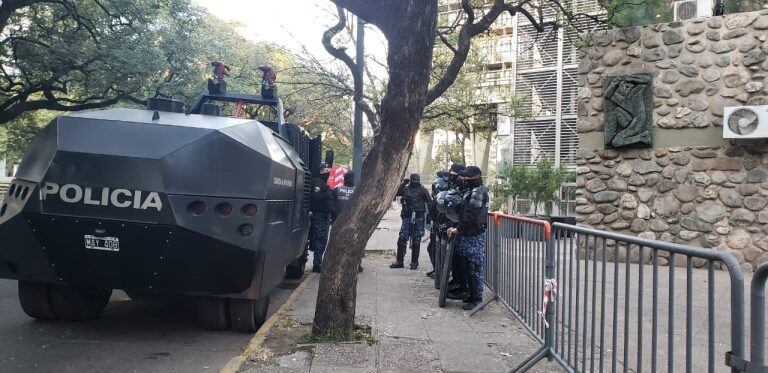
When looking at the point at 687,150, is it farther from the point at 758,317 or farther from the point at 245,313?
the point at 758,317

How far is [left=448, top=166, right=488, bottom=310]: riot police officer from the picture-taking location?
6406 millimetres

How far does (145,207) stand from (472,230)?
357 centimetres

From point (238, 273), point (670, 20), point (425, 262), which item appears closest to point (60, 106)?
point (425, 262)

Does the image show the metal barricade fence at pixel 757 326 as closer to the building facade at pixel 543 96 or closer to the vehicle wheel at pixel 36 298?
the vehicle wheel at pixel 36 298

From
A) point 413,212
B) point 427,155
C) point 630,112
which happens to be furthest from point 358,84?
point 427,155

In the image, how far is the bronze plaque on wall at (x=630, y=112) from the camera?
33.3 feet

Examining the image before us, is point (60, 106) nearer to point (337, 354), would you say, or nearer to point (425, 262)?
point (425, 262)

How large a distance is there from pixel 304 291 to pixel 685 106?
292 inches

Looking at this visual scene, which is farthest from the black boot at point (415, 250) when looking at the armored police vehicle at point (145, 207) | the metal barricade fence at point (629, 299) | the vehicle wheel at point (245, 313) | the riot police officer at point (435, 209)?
the armored police vehicle at point (145, 207)

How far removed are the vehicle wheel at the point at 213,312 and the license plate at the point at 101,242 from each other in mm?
1184

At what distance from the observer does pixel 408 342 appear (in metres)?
5.09

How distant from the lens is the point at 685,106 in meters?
9.99

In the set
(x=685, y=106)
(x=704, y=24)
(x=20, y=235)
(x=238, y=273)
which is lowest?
(x=238, y=273)

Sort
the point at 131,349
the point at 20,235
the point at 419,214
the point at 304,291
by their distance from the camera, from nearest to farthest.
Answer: the point at 20,235
the point at 131,349
the point at 304,291
the point at 419,214
